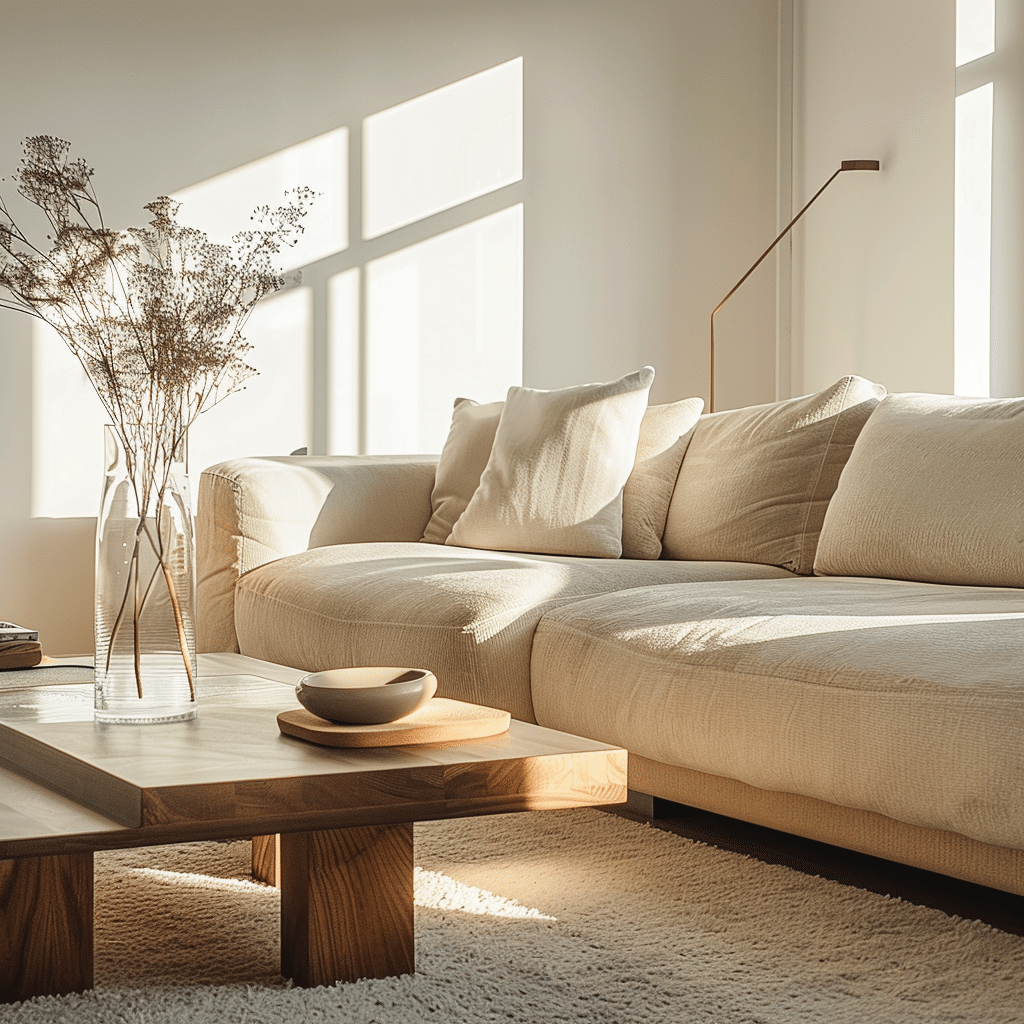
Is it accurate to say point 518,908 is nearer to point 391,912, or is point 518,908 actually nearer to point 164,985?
point 391,912

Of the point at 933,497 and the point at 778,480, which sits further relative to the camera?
the point at 778,480

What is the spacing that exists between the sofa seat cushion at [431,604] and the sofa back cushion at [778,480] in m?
0.08

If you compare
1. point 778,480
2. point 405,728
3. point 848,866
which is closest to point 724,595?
point 848,866

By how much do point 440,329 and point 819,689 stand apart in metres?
3.45

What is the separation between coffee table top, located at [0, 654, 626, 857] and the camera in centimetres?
130

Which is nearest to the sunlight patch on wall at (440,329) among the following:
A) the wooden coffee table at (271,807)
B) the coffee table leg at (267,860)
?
the coffee table leg at (267,860)

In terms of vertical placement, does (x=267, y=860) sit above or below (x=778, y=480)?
below

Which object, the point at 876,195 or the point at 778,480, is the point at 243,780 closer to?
the point at 778,480

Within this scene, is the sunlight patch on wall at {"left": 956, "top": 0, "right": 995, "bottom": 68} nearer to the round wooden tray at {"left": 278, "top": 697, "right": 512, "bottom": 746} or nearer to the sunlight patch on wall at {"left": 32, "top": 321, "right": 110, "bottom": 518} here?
the sunlight patch on wall at {"left": 32, "top": 321, "right": 110, "bottom": 518}

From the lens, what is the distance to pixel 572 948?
5.63 feet

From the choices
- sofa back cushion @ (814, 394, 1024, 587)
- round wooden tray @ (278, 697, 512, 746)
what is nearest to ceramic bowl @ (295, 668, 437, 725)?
round wooden tray @ (278, 697, 512, 746)

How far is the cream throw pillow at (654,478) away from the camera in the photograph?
3.40 meters

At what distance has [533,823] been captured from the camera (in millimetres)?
2391

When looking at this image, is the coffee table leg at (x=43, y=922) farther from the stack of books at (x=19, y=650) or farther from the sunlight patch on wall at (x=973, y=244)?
the sunlight patch on wall at (x=973, y=244)
